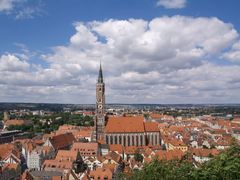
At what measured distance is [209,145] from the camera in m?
106

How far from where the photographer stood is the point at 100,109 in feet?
305

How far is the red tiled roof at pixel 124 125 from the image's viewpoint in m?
95.1

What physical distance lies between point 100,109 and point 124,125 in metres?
8.34

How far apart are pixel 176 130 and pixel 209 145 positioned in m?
36.3

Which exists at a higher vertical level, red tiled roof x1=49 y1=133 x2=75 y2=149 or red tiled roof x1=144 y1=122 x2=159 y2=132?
red tiled roof x1=144 y1=122 x2=159 y2=132

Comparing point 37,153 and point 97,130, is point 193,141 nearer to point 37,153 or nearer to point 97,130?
point 97,130

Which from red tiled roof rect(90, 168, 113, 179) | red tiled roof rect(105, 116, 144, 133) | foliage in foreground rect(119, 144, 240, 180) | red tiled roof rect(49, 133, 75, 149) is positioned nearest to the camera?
foliage in foreground rect(119, 144, 240, 180)

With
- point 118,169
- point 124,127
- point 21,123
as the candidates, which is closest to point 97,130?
point 124,127

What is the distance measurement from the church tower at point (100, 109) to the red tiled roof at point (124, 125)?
1.82 m

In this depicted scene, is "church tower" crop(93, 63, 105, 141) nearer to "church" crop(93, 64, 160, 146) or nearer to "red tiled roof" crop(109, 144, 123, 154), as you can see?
"church" crop(93, 64, 160, 146)

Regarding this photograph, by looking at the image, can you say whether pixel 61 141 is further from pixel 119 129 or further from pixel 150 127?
pixel 150 127

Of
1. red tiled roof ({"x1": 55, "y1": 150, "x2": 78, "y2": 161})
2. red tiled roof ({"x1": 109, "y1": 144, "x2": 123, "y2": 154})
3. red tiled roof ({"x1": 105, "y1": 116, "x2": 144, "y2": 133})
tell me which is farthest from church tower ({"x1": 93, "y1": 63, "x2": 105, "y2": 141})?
red tiled roof ({"x1": 55, "y1": 150, "x2": 78, "y2": 161})

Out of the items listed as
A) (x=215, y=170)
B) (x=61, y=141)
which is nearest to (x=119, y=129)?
(x=61, y=141)

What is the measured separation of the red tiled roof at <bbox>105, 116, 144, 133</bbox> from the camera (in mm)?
95081
